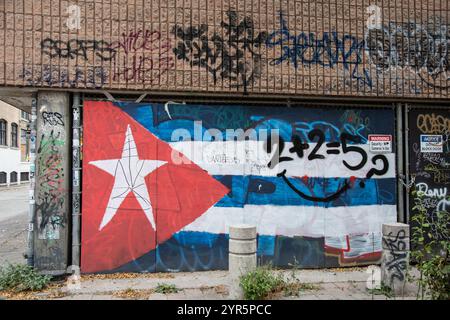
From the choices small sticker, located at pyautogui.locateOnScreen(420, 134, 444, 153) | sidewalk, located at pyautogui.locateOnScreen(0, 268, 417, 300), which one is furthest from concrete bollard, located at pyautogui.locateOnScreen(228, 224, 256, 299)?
small sticker, located at pyautogui.locateOnScreen(420, 134, 444, 153)

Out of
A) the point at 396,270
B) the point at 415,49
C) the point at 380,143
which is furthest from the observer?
the point at 380,143

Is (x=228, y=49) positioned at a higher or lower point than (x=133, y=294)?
higher

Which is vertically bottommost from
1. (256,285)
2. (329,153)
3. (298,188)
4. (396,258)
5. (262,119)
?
(256,285)

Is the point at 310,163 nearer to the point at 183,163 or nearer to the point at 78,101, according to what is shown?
the point at 183,163

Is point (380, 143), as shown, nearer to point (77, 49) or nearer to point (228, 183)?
point (228, 183)

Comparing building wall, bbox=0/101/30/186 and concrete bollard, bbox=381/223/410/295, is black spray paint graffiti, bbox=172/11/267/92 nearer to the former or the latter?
concrete bollard, bbox=381/223/410/295

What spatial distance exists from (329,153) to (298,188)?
87 cm

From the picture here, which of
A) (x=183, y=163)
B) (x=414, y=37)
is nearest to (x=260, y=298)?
(x=183, y=163)

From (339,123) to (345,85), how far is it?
71cm

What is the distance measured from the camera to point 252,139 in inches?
298

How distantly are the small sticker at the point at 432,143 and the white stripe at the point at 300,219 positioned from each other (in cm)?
129

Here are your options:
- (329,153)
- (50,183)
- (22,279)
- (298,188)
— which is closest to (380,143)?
(329,153)

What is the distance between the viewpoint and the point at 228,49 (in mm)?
7270

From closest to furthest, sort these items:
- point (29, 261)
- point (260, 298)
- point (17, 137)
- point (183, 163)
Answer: point (260, 298) → point (29, 261) → point (183, 163) → point (17, 137)
